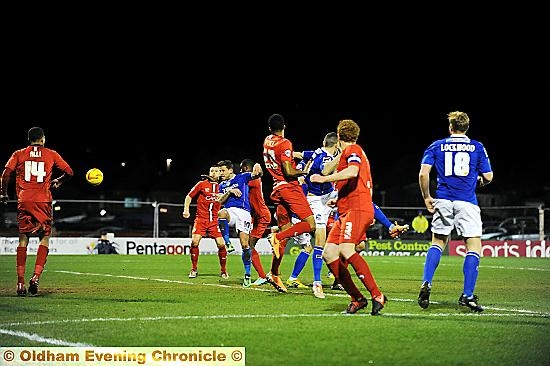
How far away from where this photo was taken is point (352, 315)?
382 inches

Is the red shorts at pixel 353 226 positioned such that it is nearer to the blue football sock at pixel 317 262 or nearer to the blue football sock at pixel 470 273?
the blue football sock at pixel 470 273

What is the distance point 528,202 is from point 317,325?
211 feet

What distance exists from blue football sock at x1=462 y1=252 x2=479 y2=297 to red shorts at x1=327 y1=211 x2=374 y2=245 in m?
1.57

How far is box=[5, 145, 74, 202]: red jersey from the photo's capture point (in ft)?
42.6

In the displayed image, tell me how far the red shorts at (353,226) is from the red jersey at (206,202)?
8.80 meters

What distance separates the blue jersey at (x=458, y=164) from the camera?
1094cm

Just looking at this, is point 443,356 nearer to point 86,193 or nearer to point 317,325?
A: point 317,325

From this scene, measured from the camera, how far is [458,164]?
35.9 ft

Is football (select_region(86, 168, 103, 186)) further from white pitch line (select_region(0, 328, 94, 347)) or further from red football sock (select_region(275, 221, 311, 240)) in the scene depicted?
white pitch line (select_region(0, 328, 94, 347))

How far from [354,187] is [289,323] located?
6.15 ft

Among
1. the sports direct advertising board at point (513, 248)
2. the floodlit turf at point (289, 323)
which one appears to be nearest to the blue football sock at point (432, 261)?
the floodlit turf at point (289, 323)

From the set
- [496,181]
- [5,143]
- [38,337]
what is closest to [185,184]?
[5,143]

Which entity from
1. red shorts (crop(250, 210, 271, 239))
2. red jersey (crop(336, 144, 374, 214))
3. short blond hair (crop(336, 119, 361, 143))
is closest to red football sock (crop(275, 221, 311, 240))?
red shorts (crop(250, 210, 271, 239))

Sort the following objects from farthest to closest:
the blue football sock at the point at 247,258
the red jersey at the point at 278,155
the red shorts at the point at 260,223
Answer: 1. the blue football sock at the point at 247,258
2. the red shorts at the point at 260,223
3. the red jersey at the point at 278,155
